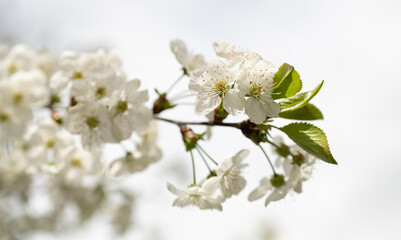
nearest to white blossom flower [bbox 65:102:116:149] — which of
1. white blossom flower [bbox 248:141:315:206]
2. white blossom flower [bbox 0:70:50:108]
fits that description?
white blossom flower [bbox 0:70:50:108]

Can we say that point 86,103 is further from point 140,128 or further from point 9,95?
point 9,95

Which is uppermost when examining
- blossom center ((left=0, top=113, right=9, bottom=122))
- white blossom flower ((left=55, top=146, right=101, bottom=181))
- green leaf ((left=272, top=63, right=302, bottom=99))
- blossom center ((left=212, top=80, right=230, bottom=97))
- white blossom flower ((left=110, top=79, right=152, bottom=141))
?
green leaf ((left=272, top=63, right=302, bottom=99))

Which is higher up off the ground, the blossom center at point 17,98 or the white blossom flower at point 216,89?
the white blossom flower at point 216,89

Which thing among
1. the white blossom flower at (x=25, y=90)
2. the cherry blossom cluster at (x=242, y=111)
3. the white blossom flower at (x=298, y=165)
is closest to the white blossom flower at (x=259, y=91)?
the cherry blossom cluster at (x=242, y=111)

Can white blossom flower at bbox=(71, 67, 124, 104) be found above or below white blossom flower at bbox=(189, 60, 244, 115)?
below

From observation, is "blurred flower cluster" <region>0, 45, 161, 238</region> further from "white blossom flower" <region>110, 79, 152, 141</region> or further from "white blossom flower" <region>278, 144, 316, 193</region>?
"white blossom flower" <region>278, 144, 316, 193</region>

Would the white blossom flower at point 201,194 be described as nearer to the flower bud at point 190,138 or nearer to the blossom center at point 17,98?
the flower bud at point 190,138

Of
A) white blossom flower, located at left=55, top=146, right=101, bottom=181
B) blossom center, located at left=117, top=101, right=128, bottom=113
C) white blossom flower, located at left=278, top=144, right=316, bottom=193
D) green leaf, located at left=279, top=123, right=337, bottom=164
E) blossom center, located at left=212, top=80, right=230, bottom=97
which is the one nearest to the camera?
green leaf, located at left=279, top=123, right=337, bottom=164
